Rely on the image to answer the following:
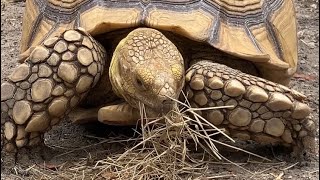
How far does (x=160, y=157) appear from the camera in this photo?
11.0 ft

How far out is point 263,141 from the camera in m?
3.67

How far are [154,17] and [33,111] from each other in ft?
2.26

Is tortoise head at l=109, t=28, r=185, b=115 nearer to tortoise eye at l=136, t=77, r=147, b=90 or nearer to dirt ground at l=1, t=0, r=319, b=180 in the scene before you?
tortoise eye at l=136, t=77, r=147, b=90

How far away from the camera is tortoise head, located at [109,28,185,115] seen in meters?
3.26

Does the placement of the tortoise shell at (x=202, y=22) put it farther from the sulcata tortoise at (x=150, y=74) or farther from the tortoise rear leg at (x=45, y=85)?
the tortoise rear leg at (x=45, y=85)

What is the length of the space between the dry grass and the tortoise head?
2.6 inches

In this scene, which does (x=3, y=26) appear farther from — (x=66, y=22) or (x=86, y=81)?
(x=86, y=81)

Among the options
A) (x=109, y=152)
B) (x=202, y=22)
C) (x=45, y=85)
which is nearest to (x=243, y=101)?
(x=202, y=22)

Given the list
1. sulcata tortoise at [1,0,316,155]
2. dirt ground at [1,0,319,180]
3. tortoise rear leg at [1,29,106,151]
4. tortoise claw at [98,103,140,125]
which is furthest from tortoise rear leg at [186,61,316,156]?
tortoise rear leg at [1,29,106,151]

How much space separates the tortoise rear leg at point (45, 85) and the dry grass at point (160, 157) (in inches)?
8.0

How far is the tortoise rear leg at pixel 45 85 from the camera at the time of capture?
3516 millimetres

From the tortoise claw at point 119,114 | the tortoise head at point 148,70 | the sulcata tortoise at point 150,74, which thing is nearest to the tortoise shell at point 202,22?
the sulcata tortoise at point 150,74

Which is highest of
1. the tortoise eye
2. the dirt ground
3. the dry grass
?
the tortoise eye

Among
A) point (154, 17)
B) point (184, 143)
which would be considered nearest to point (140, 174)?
point (184, 143)
